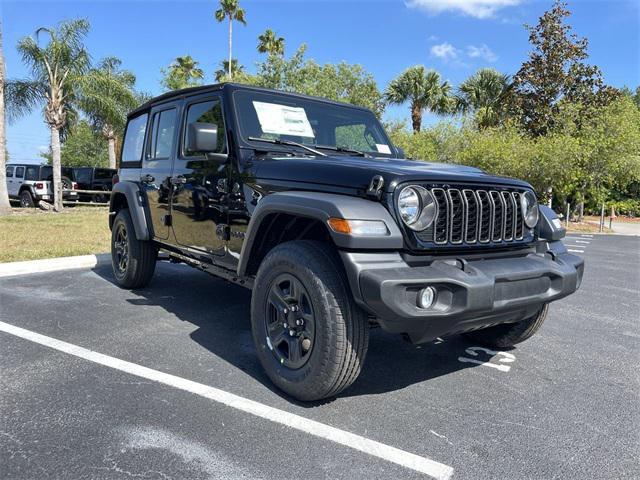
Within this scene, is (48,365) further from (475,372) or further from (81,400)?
(475,372)

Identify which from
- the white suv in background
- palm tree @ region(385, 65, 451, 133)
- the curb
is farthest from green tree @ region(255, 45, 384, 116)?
the curb

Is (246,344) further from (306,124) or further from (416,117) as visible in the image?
(416,117)

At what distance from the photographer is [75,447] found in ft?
7.80

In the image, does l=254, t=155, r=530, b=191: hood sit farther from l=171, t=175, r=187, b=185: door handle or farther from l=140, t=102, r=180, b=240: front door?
l=140, t=102, r=180, b=240: front door

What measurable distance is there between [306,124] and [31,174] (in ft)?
61.8

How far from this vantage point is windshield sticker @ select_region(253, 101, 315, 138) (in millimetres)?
3779

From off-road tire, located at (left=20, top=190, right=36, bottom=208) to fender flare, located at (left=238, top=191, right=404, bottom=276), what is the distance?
19.2 m

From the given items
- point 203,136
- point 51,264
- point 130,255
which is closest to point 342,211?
point 203,136

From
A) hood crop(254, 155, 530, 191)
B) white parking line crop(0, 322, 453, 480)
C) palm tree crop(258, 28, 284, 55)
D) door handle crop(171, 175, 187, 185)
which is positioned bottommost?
white parking line crop(0, 322, 453, 480)

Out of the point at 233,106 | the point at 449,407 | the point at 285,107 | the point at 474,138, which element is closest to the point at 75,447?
the point at 449,407

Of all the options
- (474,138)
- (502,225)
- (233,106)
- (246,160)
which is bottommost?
(502,225)

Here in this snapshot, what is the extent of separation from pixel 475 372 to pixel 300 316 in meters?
1.45

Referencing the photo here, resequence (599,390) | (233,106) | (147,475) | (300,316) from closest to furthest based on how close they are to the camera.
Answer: (147,475) → (300,316) → (599,390) → (233,106)

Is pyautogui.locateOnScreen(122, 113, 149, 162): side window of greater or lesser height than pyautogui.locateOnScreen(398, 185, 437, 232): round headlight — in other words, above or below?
above
